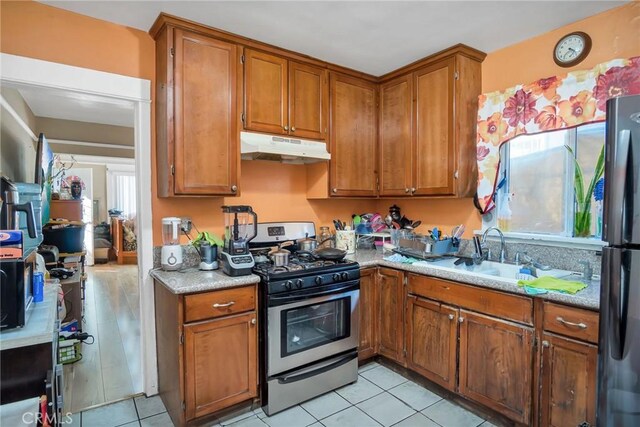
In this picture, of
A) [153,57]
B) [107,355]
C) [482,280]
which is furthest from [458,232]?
[107,355]

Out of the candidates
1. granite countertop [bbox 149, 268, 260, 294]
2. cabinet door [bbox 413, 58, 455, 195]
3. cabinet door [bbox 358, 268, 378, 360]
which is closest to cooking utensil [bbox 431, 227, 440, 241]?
cabinet door [bbox 413, 58, 455, 195]

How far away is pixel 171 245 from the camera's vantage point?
2.31m

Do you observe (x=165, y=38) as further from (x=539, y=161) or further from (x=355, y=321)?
(x=539, y=161)

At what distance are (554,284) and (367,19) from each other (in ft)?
6.30

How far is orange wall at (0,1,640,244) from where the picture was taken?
2.04m

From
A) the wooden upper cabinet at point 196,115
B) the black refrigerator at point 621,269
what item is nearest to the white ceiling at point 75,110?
the wooden upper cabinet at point 196,115

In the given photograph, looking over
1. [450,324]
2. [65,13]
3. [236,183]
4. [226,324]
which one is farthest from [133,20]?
[450,324]

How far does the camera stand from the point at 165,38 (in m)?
2.23

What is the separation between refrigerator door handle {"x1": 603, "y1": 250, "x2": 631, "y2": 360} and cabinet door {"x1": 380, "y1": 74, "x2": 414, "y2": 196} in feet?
5.59

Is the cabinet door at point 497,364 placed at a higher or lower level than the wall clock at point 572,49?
lower

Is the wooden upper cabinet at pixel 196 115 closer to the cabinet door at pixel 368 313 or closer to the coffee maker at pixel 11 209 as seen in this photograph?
the coffee maker at pixel 11 209

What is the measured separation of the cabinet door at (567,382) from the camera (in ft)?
5.42

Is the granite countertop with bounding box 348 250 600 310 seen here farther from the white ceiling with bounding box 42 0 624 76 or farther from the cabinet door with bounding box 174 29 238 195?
the white ceiling with bounding box 42 0 624 76

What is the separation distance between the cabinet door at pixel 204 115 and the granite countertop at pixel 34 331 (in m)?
0.96
